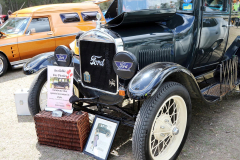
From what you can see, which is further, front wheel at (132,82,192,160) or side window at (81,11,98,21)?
side window at (81,11,98,21)

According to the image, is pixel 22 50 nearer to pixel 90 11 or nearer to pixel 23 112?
pixel 90 11

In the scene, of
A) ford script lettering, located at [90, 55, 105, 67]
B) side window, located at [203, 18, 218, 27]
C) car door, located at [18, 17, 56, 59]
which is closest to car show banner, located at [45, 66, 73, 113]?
ford script lettering, located at [90, 55, 105, 67]

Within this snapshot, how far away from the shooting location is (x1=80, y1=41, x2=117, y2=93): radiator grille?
2.40m

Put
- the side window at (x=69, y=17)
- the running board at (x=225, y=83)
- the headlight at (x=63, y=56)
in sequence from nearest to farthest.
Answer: the headlight at (x=63, y=56) → the running board at (x=225, y=83) → the side window at (x=69, y=17)

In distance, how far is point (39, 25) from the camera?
6316mm

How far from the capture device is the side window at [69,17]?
675cm

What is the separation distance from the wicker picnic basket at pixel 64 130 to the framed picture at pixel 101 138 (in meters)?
0.10

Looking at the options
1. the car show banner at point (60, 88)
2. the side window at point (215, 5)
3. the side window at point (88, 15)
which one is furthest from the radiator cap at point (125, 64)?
the side window at point (88, 15)

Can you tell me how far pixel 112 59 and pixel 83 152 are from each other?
1.05 m

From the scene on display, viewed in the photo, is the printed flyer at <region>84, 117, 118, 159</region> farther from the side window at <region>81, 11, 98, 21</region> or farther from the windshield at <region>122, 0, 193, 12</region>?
the side window at <region>81, 11, 98, 21</region>

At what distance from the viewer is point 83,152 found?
2.44 m

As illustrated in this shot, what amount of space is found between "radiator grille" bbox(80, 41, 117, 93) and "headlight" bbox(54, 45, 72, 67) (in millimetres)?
184

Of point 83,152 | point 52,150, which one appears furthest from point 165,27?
point 52,150

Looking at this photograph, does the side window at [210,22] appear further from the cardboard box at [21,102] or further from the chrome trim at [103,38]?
the cardboard box at [21,102]
